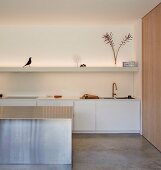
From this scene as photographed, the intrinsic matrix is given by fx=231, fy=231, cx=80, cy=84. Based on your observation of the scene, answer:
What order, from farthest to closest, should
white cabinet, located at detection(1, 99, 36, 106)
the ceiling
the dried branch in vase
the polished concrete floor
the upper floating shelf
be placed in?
the dried branch in vase, the upper floating shelf, white cabinet, located at detection(1, 99, 36, 106), the ceiling, the polished concrete floor

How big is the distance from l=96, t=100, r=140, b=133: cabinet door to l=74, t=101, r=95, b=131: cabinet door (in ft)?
0.35

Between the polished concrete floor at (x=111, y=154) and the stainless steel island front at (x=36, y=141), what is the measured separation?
0.11m

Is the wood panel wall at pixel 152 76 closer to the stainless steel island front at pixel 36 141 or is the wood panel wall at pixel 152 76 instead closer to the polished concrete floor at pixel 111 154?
the polished concrete floor at pixel 111 154

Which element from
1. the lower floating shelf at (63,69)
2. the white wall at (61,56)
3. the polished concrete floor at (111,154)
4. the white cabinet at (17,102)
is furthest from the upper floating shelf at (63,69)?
the polished concrete floor at (111,154)

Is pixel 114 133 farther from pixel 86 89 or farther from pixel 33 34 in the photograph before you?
pixel 33 34

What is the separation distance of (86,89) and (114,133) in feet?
4.07

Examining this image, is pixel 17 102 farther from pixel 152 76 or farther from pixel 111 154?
pixel 152 76

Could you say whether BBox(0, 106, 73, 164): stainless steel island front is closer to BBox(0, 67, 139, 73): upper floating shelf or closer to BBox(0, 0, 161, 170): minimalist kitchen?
BBox(0, 0, 161, 170): minimalist kitchen

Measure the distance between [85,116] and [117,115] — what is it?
688 millimetres

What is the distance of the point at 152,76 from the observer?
13.7ft

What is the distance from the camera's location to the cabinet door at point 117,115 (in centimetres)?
496

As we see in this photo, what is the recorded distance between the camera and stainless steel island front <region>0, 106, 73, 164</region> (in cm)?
314

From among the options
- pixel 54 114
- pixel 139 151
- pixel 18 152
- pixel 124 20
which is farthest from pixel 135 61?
pixel 18 152

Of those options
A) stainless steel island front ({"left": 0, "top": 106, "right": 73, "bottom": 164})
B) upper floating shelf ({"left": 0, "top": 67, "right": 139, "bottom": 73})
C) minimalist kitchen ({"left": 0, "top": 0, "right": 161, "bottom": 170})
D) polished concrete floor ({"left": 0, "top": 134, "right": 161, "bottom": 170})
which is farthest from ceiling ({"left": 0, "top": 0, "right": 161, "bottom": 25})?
polished concrete floor ({"left": 0, "top": 134, "right": 161, "bottom": 170})
